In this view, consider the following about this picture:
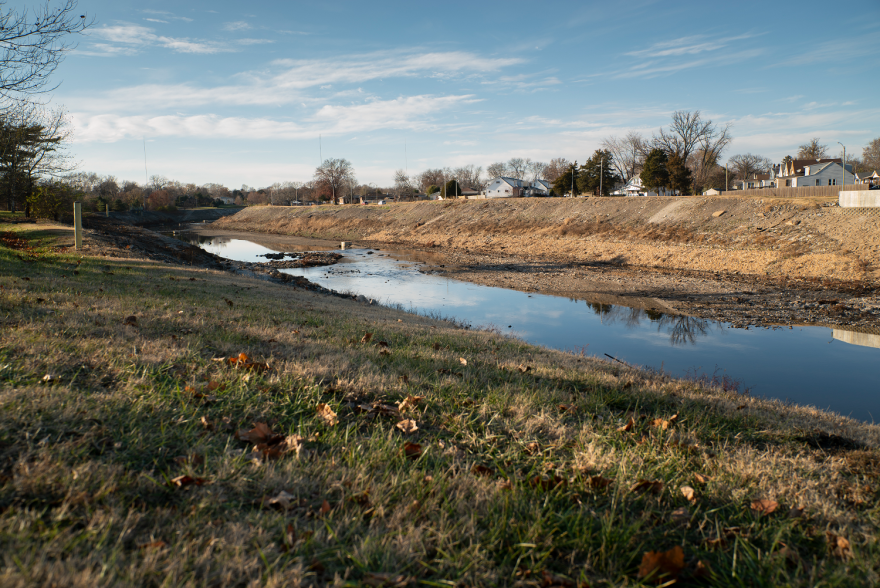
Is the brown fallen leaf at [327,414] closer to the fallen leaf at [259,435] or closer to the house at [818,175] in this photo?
the fallen leaf at [259,435]

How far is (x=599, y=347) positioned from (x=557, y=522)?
11575 mm

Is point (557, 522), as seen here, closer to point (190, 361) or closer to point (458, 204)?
point (190, 361)

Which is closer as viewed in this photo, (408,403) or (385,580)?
(385,580)

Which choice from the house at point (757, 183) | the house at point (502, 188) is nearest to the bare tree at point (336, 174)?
the house at point (502, 188)

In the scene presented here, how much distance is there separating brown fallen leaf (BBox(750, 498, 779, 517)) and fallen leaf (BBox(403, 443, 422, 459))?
219 cm

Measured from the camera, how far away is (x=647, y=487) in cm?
305

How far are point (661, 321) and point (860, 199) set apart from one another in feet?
64.4

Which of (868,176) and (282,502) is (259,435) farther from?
(868,176)

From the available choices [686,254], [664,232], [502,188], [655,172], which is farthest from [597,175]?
[502,188]

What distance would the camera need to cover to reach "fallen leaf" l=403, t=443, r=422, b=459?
10.7 ft

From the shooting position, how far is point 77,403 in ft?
10.5

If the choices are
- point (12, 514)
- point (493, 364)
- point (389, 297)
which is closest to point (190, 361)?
point (12, 514)

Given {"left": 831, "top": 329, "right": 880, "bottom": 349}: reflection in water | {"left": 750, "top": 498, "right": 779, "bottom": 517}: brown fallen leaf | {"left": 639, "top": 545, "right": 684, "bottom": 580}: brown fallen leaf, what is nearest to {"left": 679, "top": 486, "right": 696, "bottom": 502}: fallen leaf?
{"left": 750, "top": 498, "right": 779, "bottom": 517}: brown fallen leaf

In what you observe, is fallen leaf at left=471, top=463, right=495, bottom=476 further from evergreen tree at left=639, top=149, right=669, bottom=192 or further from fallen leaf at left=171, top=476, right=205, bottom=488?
evergreen tree at left=639, top=149, right=669, bottom=192
